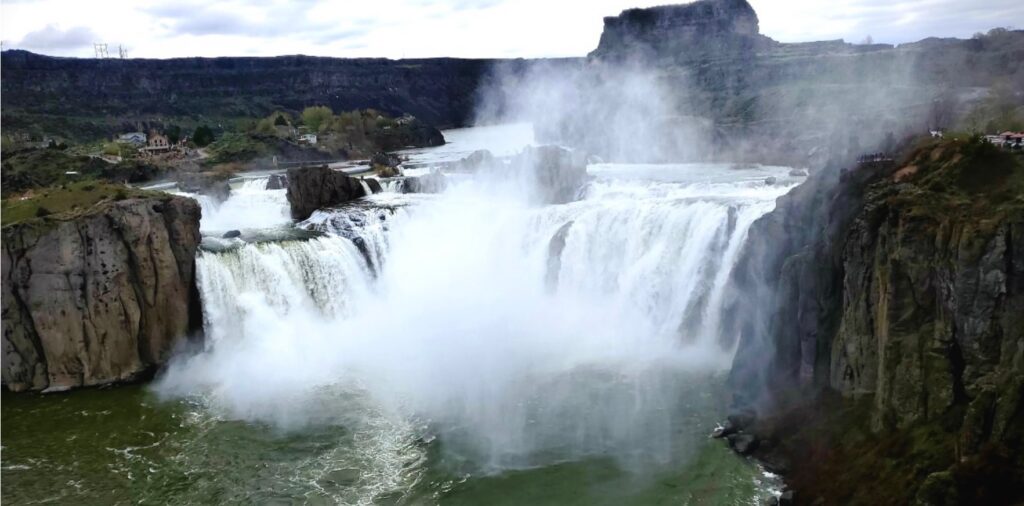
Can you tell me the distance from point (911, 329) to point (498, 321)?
13.6 meters

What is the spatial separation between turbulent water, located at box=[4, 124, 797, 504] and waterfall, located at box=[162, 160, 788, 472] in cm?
7

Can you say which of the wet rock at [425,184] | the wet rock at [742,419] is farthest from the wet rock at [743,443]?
the wet rock at [425,184]

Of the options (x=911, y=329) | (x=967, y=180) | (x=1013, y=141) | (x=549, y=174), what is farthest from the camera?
(x=549, y=174)

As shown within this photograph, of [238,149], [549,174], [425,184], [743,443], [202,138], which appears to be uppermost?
[202,138]

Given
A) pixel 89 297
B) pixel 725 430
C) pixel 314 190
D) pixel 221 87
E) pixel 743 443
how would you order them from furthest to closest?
pixel 221 87 → pixel 314 190 → pixel 89 297 → pixel 725 430 → pixel 743 443

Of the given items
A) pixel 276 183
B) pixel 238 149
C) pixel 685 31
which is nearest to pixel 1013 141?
pixel 276 183

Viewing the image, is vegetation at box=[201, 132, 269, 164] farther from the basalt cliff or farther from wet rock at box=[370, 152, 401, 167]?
the basalt cliff

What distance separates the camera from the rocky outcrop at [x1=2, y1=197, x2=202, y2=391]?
22.3m

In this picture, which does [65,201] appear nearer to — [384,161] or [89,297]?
[89,297]

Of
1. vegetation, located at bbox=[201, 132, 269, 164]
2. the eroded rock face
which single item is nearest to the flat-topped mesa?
vegetation, located at bbox=[201, 132, 269, 164]

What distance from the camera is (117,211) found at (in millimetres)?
23094

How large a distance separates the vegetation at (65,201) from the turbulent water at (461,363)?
3669mm

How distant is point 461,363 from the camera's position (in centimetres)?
2170

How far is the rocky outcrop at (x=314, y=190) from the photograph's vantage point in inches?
1375
